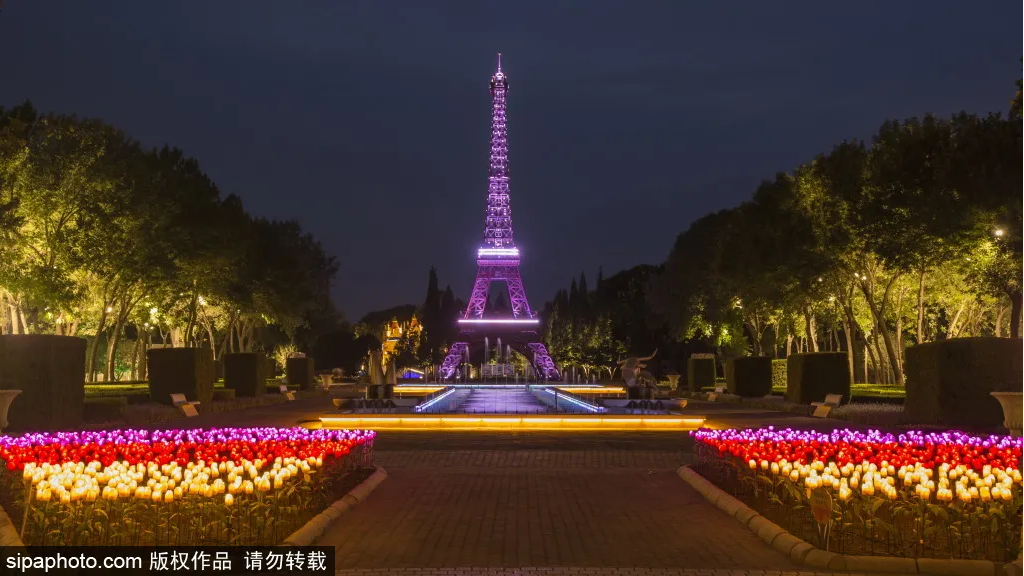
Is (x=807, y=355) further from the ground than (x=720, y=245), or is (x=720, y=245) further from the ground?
(x=720, y=245)

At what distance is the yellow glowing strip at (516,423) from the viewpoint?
26.8 m

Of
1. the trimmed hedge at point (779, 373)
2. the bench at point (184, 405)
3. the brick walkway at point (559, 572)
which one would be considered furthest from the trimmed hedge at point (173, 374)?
the trimmed hedge at point (779, 373)

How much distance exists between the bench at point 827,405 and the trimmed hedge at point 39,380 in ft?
61.4

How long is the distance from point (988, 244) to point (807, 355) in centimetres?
738

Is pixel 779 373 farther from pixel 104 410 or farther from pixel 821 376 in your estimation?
pixel 104 410

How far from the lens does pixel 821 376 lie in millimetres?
32312

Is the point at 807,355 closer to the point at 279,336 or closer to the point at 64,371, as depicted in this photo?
the point at 64,371

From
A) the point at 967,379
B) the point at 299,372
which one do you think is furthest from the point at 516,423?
the point at 299,372

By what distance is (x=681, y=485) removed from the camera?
14.8m

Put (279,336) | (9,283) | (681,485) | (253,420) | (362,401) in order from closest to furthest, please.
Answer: (681,485) < (253,420) < (362,401) < (9,283) < (279,336)

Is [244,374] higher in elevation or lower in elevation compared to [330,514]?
higher

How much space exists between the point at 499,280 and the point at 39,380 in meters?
75.7

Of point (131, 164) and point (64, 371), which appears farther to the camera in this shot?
point (131, 164)

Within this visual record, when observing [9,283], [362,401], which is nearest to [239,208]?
[9,283]
